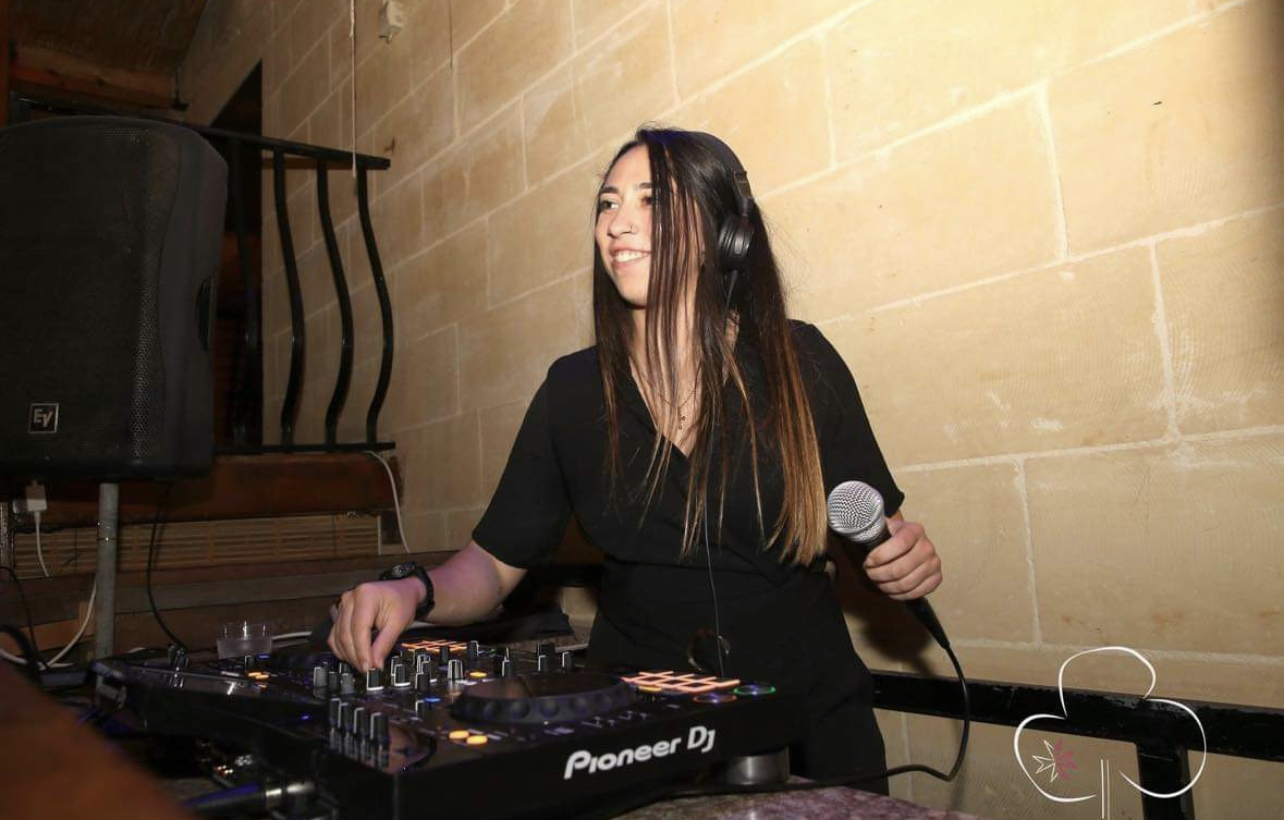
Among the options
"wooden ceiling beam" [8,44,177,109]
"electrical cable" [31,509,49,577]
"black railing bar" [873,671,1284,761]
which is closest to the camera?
"black railing bar" [873,671,1284,761]

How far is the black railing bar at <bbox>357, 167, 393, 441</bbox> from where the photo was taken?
9.14 feet

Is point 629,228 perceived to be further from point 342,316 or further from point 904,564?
point 342,316

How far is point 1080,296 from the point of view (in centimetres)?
113

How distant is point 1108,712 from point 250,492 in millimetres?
2191

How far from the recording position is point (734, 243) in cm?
117

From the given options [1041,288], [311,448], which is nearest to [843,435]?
[1041,288]

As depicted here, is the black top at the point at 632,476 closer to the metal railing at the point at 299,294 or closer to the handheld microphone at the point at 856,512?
the handheld microphone at the point at 856,512

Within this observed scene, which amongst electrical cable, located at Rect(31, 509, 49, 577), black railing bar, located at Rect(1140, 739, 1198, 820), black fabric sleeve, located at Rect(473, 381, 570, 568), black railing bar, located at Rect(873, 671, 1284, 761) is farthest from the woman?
electrical cable, located at Rect(31, 509, 49, 577)

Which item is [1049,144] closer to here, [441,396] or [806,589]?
[806,589]

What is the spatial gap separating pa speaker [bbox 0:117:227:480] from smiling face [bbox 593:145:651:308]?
790 mm

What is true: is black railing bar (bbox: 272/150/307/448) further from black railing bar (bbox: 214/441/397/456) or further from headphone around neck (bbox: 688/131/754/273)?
headphone around neck (bbox: 688/131/754/273)

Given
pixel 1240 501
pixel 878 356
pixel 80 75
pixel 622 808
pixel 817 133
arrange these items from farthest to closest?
pixel 80 75 < pixel 817 133 < pixel 878 356 < pixel 1240 501 < pixel 622 808

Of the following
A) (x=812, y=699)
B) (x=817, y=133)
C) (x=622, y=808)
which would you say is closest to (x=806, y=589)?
(x=812, y=699)

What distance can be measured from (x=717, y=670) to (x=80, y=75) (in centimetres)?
582
